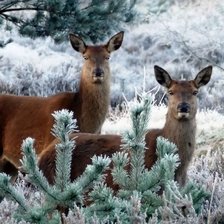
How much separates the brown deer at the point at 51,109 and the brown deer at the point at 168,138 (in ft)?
6.08

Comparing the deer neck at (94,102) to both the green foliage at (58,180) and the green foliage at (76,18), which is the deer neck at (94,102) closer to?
the green foliage at (76,18)

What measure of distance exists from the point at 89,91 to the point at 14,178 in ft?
4.05

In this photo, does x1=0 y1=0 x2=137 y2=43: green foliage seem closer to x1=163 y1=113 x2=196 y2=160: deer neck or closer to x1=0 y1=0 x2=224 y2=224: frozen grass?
x1=0 y1=0 x2=224 y2=224: frozen grass

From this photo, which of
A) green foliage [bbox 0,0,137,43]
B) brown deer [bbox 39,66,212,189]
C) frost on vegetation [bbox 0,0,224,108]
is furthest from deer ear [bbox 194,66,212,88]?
frost on vegetation [bbox 0,0,224,108]

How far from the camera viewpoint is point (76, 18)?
10.7 m

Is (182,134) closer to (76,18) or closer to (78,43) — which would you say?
(78,43)

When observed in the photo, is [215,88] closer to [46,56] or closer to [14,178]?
[46,56]

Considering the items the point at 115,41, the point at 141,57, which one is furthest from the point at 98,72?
the point at 141,57

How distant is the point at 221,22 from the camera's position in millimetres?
25719

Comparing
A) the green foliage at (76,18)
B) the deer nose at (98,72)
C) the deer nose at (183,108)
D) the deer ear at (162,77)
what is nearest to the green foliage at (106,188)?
the deer nose at (183,108)

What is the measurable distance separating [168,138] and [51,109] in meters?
2.42

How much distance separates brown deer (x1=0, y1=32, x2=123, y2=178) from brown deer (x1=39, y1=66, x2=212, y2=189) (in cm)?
185

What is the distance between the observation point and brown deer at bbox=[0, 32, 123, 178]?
854cm

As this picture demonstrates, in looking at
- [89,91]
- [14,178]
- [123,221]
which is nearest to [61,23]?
[89,91]
